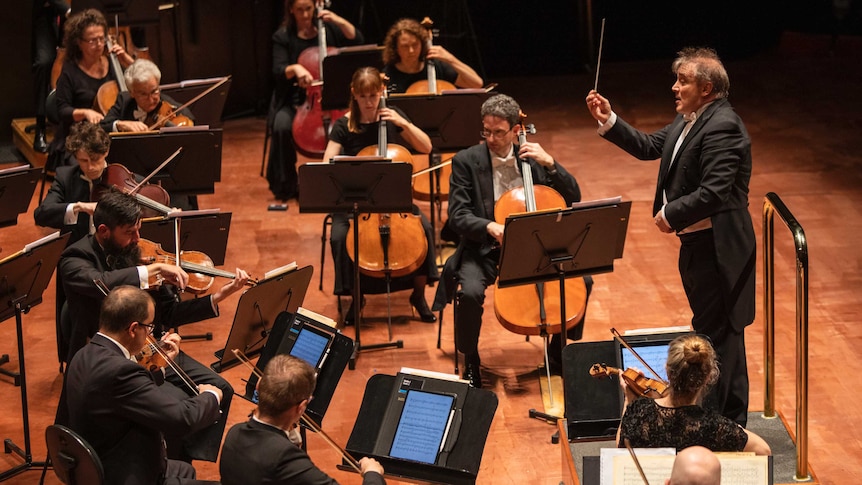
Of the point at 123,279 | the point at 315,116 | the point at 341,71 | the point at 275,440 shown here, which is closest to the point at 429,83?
the point at 341,71

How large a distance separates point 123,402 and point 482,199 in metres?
2.40

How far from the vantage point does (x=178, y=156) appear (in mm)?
6031

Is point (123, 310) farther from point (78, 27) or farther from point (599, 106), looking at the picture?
point (78, 27)

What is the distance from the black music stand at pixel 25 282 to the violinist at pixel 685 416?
2.63 metres

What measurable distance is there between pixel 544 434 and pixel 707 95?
1.71 m

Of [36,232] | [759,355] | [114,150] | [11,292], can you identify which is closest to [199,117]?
[114,150]

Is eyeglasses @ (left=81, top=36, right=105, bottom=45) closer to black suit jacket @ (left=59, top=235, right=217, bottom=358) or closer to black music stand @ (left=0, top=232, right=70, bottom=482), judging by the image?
black music stand @ (left=0, top=232, right=70, bottom=482)

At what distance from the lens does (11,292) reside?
485 cm

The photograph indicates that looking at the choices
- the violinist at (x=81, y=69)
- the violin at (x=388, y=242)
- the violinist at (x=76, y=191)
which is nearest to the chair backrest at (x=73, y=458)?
the violinist at (x=76, y=191)

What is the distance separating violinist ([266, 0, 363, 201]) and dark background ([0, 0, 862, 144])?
1946 millimetres

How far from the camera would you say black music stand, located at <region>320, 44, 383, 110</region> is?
737 centimetres

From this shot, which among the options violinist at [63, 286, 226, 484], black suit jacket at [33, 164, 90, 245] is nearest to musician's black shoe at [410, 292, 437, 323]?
black suit jacket at [33, 164, 90, 245]

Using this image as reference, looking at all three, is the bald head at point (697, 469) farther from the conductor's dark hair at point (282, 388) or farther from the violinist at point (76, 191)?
the violinist at point (76, 191)

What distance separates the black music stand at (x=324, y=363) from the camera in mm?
4449
